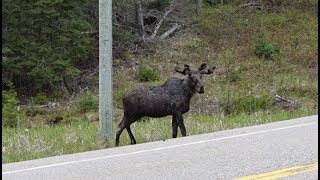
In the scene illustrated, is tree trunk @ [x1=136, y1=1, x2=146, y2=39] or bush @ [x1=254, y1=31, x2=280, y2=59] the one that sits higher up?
tree trunk @ [x1=136, y1=1, x2=146, y2=39]

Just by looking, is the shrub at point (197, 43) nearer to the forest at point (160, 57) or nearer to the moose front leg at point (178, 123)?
the forest at point (160, 57)

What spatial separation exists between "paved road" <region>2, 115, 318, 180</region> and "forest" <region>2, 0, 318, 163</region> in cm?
359

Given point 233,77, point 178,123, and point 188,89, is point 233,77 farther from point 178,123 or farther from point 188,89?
point 178,123

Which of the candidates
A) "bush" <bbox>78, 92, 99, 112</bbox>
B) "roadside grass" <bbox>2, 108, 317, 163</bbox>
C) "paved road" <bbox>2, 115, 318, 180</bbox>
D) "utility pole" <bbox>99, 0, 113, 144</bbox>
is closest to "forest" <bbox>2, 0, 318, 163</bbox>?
"bush" <bbox>78, 92, 99, 112</bbox>

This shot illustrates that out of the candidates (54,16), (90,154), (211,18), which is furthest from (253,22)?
(90,154)

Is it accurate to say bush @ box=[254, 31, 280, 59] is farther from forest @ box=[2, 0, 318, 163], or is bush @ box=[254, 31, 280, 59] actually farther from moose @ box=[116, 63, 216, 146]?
moose @ box=[116, 63, 216, 146]

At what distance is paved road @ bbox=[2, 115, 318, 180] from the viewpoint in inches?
289

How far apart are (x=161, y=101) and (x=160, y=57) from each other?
16.6 metres

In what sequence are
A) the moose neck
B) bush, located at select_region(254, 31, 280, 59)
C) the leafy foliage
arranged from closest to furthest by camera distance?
1. the moose neck
2. the leafy foliage
3. bush, located at select_region(254, 31, 280, 59)

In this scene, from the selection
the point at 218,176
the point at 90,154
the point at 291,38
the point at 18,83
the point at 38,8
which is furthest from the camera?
the point at 291,38

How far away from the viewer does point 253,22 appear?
31641 mm

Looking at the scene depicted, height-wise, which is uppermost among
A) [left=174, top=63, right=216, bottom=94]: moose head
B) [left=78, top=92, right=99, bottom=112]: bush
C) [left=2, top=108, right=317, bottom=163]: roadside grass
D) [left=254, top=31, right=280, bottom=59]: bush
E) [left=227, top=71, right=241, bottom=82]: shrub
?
[left=254, top=31, right=280, bottom=59]: bush

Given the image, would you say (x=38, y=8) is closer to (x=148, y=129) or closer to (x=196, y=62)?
(x=196, y=62)

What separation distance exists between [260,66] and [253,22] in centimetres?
552
